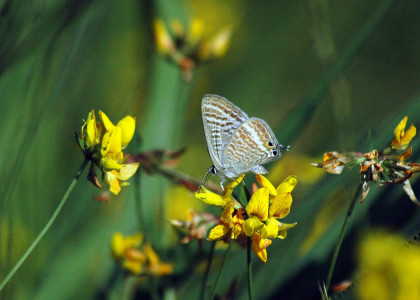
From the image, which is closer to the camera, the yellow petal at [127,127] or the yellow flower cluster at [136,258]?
the yellow petal at [127,127]

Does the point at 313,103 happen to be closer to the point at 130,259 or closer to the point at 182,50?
the point at 130,259

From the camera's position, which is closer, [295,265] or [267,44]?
[295,265]

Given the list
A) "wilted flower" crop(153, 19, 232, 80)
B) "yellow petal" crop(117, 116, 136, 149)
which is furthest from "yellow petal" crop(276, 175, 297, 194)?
"wilted flower" crop(153, 19, 232, 80)

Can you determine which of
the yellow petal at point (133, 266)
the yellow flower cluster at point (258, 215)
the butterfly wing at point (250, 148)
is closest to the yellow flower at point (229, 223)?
the yellow flower cluster at point (258, 215)

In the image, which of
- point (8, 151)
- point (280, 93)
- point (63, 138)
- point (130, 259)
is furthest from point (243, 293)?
point (280, 93)

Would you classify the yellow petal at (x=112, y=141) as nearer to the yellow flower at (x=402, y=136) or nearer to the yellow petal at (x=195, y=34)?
the yellow flower at (x=402, y=136)

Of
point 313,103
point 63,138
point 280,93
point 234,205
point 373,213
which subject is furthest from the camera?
point 280,93

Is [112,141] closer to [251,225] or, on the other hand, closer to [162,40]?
[251,225]
